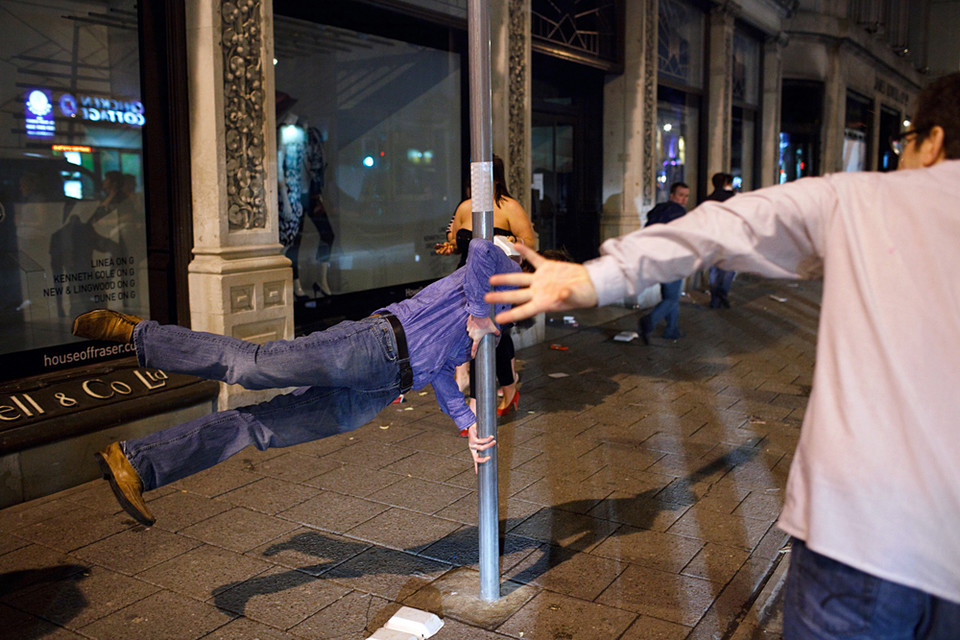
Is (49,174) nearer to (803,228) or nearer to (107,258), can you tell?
(107,258)

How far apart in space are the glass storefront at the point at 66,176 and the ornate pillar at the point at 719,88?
12.4m

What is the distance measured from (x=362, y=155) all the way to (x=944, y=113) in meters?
7.27

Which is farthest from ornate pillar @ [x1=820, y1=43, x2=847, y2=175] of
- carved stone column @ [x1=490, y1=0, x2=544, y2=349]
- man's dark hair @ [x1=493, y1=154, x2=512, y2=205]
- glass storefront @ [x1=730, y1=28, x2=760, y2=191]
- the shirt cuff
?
the shirt cuff

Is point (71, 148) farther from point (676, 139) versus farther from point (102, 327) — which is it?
point (676, 139)

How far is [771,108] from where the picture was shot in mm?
19984

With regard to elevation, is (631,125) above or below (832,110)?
below

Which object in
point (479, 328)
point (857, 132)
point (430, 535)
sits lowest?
point (430, 535)

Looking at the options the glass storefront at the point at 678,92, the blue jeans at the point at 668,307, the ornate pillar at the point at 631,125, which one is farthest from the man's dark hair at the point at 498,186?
the glass storefront at the point at 678,92

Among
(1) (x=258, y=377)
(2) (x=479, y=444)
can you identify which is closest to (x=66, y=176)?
(1) (x=258, y=377)

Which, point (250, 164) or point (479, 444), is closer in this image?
point (479, 444)

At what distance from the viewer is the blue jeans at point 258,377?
11.5 ft

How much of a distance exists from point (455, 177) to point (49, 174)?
194 inches

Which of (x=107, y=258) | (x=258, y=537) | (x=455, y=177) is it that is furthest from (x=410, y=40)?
(x=258, y=537)

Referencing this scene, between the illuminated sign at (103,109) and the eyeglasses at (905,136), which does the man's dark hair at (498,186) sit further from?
the eyeglasses at (905,136)
